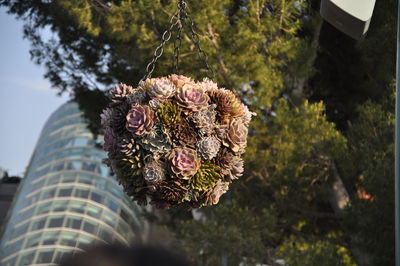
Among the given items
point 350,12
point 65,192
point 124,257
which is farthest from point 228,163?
point 65,192

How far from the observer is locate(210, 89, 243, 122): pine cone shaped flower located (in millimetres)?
3113

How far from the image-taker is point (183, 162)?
9.64ft

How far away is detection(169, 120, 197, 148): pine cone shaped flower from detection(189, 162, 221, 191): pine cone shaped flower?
0.12m

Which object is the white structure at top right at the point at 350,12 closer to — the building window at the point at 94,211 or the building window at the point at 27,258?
the building window at the point at 27,258

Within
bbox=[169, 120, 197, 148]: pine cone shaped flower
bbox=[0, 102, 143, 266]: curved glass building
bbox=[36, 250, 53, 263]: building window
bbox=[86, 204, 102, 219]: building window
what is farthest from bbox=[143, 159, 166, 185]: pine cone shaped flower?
bbox=[86, 204, 102, 219]: building window

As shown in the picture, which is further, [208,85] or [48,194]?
[48,194]

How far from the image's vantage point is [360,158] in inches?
289

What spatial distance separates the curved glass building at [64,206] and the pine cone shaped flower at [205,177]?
28.4 ft

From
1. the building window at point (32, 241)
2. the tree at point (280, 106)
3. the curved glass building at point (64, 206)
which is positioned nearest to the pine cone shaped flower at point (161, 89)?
the tree at point (280, 106)

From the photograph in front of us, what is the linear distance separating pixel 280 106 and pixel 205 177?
4235 millimetres

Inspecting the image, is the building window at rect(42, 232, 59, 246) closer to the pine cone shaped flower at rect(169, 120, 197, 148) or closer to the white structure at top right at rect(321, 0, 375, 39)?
the white structure at top right at rect(321, 0, 375, 39)

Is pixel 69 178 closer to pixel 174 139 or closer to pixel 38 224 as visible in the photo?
pixel 38 224

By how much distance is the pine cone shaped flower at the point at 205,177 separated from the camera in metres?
3.04

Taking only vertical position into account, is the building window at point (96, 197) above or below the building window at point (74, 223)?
above
